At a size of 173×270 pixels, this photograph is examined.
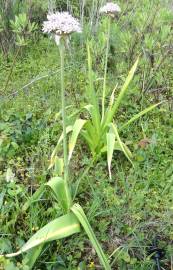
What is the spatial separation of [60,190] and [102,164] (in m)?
0.56

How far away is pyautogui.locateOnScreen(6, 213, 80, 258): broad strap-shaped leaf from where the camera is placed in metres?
1.81

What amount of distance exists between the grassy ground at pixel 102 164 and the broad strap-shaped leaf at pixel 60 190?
7 cm

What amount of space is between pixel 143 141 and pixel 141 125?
0.92ft

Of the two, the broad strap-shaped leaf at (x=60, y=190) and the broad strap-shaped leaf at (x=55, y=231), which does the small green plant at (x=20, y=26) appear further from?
the broad strap-shaped leaf at (x=55, y=231)

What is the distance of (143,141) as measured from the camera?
8.61ft

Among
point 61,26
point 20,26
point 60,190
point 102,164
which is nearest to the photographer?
point 61,26

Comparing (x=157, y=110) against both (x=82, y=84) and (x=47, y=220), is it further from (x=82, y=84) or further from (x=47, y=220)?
(x=47, y=220)

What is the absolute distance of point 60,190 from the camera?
6.59 ft

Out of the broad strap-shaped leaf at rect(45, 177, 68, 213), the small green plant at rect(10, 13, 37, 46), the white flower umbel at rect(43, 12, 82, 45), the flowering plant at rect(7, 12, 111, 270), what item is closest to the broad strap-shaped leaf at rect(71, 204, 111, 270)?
the flowering plant at rect(7, 12, 111, 270)

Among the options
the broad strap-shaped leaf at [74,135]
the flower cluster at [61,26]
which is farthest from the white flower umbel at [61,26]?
the broad strap-shaped leaf at [74,135]

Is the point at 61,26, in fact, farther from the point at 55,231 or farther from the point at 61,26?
the point at 55,231

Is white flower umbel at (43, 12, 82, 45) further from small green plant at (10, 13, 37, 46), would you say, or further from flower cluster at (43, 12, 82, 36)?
small green plant at (10, 13, 37, 46)

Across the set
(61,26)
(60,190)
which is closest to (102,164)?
(60,190)

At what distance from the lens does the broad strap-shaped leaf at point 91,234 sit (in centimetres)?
173
